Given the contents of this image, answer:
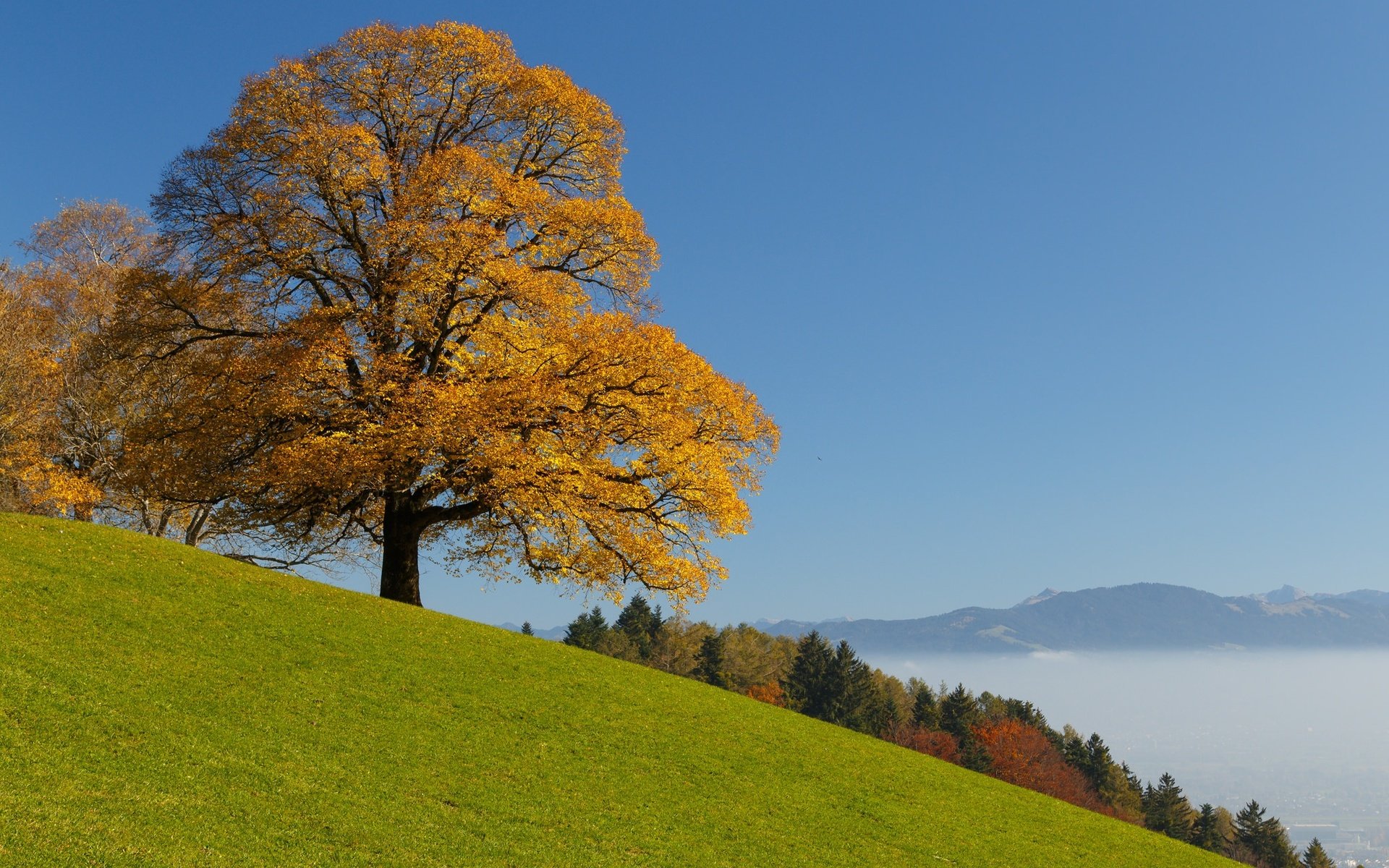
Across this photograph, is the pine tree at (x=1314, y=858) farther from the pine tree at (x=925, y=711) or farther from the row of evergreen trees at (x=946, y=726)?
the pine tree at (x=925, y=711)

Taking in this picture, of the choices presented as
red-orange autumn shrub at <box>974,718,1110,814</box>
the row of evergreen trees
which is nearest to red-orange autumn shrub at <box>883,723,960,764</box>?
the row of evergreen trees

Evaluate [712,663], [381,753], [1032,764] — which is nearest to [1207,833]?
[1032,764]

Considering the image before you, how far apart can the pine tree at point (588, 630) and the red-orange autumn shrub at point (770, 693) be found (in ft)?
81.1

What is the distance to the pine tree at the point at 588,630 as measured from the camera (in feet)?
435

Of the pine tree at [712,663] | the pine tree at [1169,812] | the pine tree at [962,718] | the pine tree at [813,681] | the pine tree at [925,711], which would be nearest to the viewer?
the pine tree at [1169,812]

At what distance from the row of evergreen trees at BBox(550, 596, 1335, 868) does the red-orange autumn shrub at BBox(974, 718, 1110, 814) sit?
8.1 inches

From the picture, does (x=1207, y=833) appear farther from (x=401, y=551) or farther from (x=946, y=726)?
(x=401, y=551)

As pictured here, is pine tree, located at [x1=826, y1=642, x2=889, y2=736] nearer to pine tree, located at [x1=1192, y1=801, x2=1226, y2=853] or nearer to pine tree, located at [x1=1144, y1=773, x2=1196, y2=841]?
pine tree, located at [x1=1144, y1=773, x2=1196, y2=841]

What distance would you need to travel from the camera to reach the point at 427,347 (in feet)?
103

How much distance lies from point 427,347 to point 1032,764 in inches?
4987

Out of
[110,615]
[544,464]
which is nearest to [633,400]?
[544,464]

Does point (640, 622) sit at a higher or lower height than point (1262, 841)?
higher

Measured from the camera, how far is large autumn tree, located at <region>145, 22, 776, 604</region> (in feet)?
95.4

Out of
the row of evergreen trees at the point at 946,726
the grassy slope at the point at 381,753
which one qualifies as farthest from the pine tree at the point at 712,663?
the grassy slope at the point at 381,753
